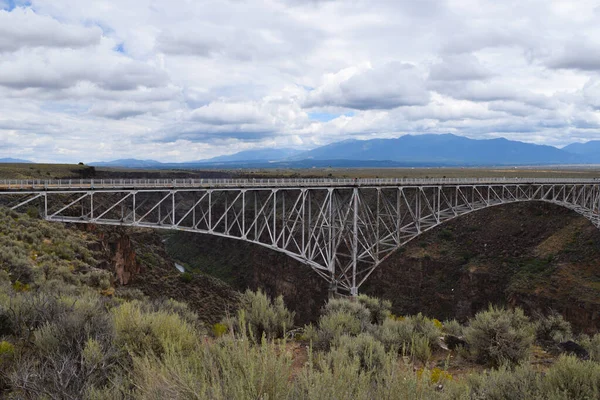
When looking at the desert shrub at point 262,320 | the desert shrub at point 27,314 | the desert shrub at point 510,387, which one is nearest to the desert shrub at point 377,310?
the desert shrub at point 262,320

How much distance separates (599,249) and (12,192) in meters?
44.9

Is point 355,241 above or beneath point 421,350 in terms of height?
beneath

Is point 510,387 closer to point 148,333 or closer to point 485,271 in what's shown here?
point 148,333

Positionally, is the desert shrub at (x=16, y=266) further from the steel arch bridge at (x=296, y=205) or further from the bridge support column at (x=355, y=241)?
the bridge support column at (x=355, y=241)

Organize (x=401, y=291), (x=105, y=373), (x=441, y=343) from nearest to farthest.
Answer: (x=105, y=373)
(x=441, y=343)
(x=401, y=291)

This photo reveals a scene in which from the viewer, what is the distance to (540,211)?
157 ft

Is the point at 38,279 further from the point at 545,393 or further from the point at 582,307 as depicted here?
the point at 582,307

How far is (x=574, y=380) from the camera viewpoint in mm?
5199

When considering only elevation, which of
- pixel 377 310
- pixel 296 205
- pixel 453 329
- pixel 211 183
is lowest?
pixel 377 310

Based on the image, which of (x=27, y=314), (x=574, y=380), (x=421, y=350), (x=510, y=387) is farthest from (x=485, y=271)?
(x=27, y=314)

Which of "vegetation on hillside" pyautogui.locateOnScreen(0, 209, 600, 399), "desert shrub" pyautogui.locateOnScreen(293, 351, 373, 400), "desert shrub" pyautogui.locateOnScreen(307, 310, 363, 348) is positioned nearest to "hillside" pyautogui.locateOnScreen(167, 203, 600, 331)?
"vegetation on hillside" pyautogui.locateOnScreen(0, 209, 600, 399)

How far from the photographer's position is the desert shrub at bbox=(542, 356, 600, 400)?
5094mm

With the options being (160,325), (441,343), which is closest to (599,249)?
(441,343)

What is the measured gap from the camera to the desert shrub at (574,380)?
16.7ft
